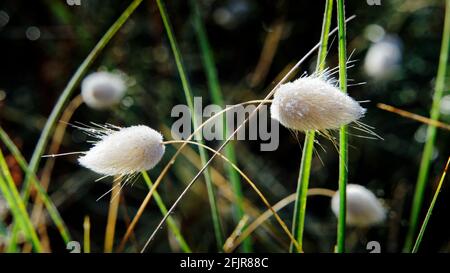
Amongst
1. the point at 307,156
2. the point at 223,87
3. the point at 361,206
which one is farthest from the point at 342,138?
the point at 223,87

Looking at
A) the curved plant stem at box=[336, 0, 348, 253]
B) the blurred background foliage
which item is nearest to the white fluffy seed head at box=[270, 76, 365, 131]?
the curved plant stem at box=[336, 0, 348, 253]

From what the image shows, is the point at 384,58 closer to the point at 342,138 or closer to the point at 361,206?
the point at 361,206

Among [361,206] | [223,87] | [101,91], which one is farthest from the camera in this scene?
[223,87]

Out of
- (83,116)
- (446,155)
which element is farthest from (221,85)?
(446,155)

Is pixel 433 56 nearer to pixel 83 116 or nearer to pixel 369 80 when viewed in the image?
pixel 369 80

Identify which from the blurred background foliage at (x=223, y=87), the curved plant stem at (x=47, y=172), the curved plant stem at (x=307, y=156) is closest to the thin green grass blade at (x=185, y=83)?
the curved plant stem at (x=307, y=156)

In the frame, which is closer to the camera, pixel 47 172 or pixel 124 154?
pixel 124 154

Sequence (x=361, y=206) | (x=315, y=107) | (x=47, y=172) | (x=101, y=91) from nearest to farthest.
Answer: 1. (x=315, y=107)
2. (x=361, y=206)
3. (x=101, y=91)
4. (x=47, y=172)
